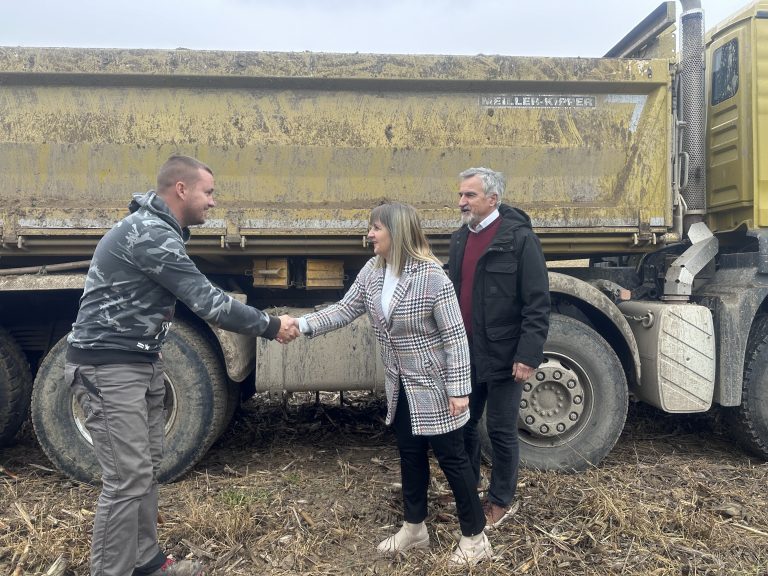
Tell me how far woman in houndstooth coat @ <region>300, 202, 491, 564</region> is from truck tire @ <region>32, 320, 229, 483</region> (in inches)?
60.1

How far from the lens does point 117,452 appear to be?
261 cm

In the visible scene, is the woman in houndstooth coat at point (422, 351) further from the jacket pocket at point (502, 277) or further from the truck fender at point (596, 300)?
the truck fender at point (596, 300)

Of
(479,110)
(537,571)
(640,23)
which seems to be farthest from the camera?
(640,23)

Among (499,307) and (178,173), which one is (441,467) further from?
(178,173)

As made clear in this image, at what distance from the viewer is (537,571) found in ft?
9.70

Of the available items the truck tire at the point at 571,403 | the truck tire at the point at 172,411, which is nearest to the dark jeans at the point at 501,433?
the truck tire at the point at 571,403

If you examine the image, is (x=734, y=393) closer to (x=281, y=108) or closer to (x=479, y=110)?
(x=479, y=110)

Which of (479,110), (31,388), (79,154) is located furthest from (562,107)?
(31,388)

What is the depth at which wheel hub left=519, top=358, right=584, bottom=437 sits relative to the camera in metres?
4.11

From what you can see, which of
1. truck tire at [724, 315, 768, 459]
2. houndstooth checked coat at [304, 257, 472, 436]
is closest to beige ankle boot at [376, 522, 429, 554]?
houndstooth checked coat at [304, 257, 472, 436]

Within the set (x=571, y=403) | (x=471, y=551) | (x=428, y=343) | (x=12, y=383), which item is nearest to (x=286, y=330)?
(x=428, y=343)

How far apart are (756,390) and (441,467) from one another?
2714mm

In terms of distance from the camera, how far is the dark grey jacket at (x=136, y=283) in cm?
260

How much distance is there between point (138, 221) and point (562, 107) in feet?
9.26
